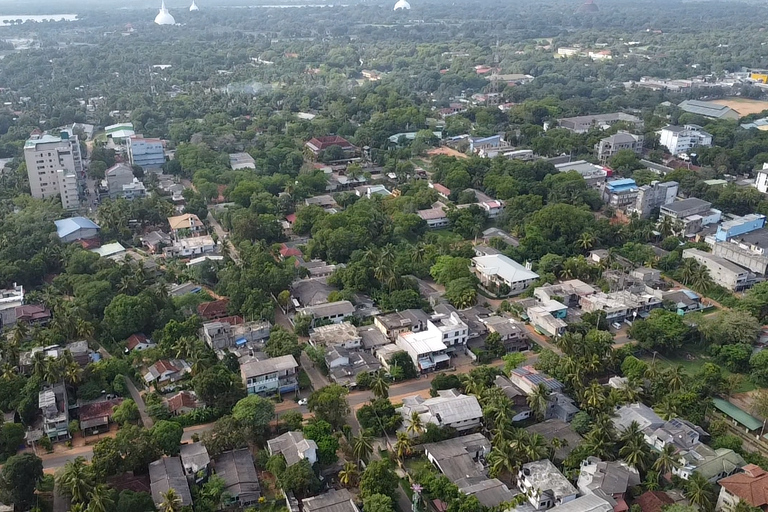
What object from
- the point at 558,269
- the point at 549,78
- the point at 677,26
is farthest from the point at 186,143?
the point at 677,26

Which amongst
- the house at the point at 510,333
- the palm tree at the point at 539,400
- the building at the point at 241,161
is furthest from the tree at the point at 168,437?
the building at the point at 241,161

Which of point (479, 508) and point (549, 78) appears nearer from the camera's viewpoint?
point (479, 508)

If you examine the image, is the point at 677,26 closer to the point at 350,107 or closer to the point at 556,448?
the point at 350,107

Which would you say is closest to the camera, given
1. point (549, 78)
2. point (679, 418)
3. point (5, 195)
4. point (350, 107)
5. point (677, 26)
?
point (679, 418)

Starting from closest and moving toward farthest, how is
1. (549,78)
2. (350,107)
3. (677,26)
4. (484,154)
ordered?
1. (484,154)
2. (350,107)
3. (549,78)
4. (677,26)

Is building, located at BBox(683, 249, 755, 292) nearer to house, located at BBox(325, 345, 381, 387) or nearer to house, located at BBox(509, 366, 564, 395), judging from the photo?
house, located at BBox(509, 366, 564, 395)

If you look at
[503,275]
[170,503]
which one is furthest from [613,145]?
[170,503]

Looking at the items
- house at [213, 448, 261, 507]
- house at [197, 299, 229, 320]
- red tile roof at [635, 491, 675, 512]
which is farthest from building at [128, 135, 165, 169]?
red tile roof at [635, 491, 675, 512]

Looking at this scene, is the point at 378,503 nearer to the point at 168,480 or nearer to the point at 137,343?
the point at 168,480
